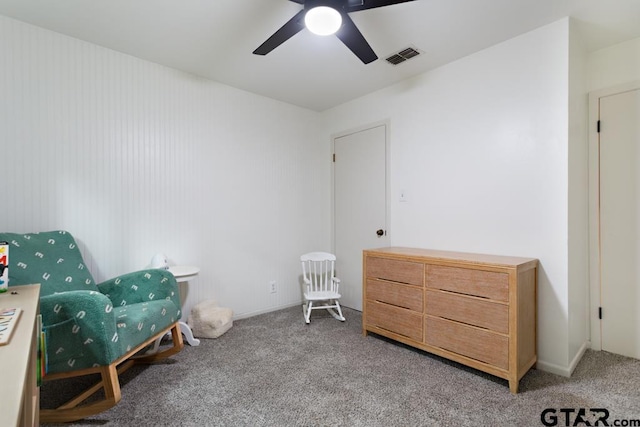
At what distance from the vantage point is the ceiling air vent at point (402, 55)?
2.40 m

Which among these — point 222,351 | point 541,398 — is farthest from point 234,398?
point 541,398

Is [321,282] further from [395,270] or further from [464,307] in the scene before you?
[464,307]

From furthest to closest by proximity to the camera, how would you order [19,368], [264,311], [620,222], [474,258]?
1. [264,311]
2. [620,222]
3. [474,258]
4. [19,368]

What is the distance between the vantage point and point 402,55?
247 cm

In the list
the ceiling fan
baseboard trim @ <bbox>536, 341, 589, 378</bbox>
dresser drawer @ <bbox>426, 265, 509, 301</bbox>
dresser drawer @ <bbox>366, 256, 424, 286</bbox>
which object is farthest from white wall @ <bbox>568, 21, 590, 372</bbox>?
the ceiling fan

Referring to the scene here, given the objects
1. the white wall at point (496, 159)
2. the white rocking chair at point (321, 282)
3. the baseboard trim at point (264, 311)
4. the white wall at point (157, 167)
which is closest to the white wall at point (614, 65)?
the white wall at point (496, 159)

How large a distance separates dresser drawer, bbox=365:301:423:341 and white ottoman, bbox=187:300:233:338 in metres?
1.27

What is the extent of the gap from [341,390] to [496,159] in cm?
200

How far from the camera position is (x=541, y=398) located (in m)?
1.76

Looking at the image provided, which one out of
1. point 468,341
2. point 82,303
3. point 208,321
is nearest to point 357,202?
point 468,341

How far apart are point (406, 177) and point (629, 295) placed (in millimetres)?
1863

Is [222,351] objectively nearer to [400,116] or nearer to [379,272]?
[379,272]

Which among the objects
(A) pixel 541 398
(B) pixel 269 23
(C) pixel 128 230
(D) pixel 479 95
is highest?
(B) pixel 269 23

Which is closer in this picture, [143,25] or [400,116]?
[143,25]
